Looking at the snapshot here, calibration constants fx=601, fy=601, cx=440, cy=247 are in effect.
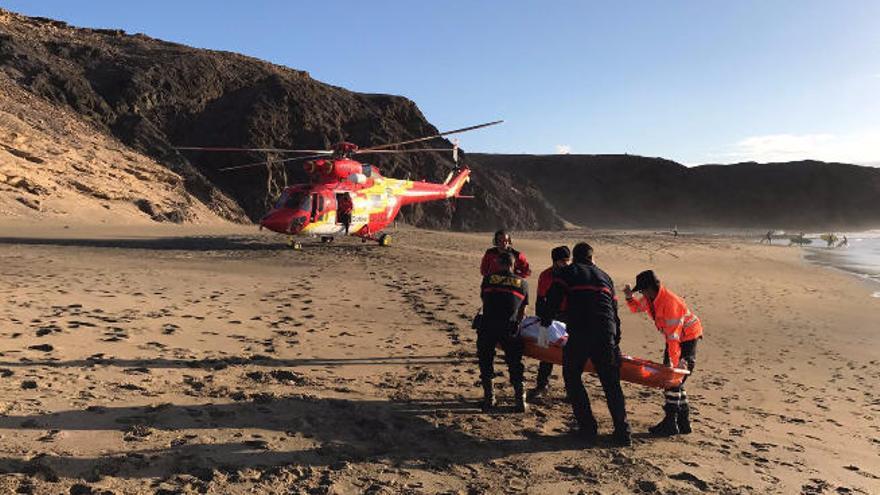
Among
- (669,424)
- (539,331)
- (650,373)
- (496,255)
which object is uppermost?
(496,255)

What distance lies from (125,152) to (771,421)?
3235cm

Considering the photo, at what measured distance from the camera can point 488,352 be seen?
19.4 feet

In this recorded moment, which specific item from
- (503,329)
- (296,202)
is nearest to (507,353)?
(503,329)

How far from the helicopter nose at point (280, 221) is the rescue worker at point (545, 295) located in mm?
12862

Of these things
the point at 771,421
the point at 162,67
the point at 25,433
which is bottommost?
the point at 771,421

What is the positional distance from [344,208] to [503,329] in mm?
14304

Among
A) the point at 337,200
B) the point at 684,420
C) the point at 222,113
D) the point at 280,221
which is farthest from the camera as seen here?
the point at 222,113

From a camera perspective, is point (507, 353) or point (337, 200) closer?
point (507, 353)

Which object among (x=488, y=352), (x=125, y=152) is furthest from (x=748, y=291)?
(x=125, y=152)

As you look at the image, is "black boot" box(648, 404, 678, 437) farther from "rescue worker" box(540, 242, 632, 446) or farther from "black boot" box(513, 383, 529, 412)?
"black boot" box(513, 383, 529, 412)

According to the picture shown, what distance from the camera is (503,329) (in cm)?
589

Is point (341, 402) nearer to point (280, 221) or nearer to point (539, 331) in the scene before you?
point (539, 331)

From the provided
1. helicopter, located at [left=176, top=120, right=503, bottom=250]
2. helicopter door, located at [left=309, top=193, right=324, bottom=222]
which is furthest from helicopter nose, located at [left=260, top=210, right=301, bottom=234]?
helicopter door, located at [left=309, top=193, right=324, bottom=222]

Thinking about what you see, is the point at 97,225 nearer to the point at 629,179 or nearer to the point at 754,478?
the point at 754,478
